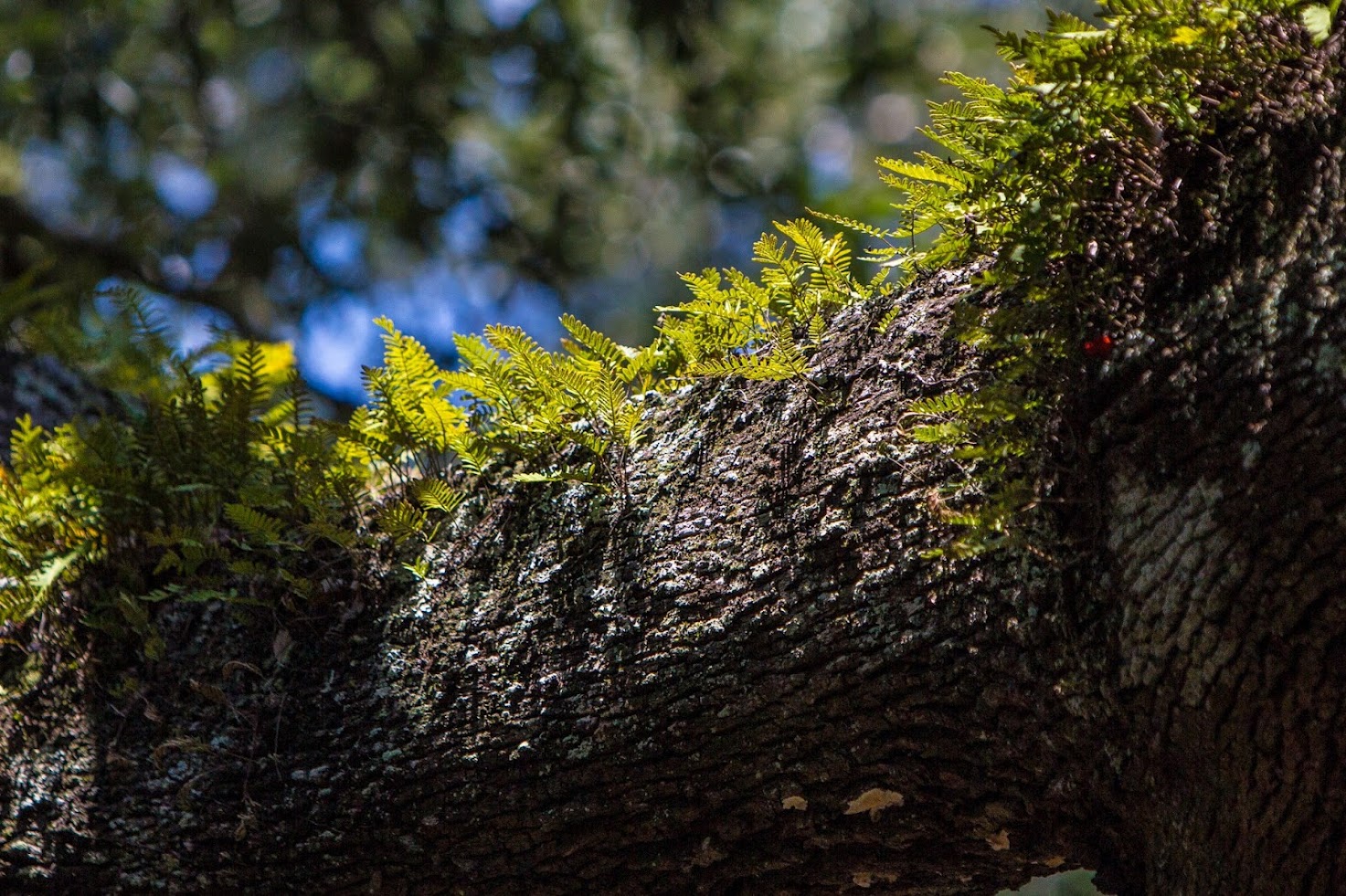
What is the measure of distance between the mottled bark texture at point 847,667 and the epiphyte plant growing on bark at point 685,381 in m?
0.06

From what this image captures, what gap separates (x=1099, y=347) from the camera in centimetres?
149

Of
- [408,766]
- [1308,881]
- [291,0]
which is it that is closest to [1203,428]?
[1308,881]

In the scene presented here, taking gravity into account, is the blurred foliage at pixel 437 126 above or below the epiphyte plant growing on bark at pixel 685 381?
above

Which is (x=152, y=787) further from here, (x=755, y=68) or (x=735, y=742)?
(x=755, y=68)

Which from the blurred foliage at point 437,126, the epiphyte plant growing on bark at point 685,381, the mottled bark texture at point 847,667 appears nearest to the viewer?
the mottled bark texture at point 847,667

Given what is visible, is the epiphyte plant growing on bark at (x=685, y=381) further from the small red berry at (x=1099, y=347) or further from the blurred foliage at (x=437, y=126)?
the blurred foliage at (x=437, y=126)

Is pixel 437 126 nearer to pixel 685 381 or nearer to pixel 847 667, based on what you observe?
pixel 685 381

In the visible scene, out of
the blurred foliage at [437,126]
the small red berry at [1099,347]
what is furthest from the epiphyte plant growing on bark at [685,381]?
the blurred foliage at [437,126]

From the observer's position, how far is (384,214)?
6695 mm

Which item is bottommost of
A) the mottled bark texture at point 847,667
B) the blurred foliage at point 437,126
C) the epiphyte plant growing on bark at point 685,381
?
the mottled bark texture at point 847,667

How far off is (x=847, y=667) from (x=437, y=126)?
227 inches

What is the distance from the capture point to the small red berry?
4.87ft

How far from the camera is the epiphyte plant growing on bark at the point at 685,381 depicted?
1478 mm

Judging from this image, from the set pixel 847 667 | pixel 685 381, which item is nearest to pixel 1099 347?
pixel 847 667
